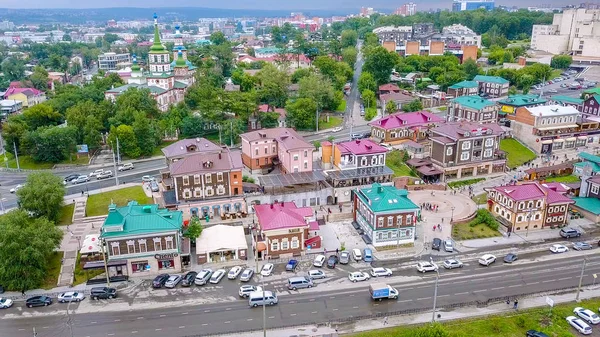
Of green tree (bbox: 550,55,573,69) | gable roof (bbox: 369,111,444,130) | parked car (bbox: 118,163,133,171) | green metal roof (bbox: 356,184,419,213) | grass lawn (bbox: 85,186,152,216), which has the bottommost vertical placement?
grass lawn (bbox: 85,186,152,216)

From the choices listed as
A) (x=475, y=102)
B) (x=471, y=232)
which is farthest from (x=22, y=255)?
(x=475, y=102)

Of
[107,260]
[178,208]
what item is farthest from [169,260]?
[178,208]

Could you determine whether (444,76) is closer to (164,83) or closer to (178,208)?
(164,83)

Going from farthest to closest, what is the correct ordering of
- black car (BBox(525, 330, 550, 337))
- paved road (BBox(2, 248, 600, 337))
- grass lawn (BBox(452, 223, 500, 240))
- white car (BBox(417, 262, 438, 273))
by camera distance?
grass lawn (BBox(452, 223, 500, 240)) → white car (BBox(417, 262, 438, 273)) → paved road (BBox(2, 248, 600, 337)) → black car (BBox(525, 330, 550, 337))

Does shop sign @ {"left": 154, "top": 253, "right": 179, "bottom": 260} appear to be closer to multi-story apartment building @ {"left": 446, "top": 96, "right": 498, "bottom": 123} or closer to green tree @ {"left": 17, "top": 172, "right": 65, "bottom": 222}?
green tree @ {"left": 17, "top": 172, "right": 65, "bottom": 222}

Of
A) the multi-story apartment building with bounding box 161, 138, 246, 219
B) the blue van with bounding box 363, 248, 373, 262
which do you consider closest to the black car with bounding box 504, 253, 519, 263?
the blue van with bounding box 363, 248, 373, 262

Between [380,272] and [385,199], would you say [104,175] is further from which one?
[380,272]
